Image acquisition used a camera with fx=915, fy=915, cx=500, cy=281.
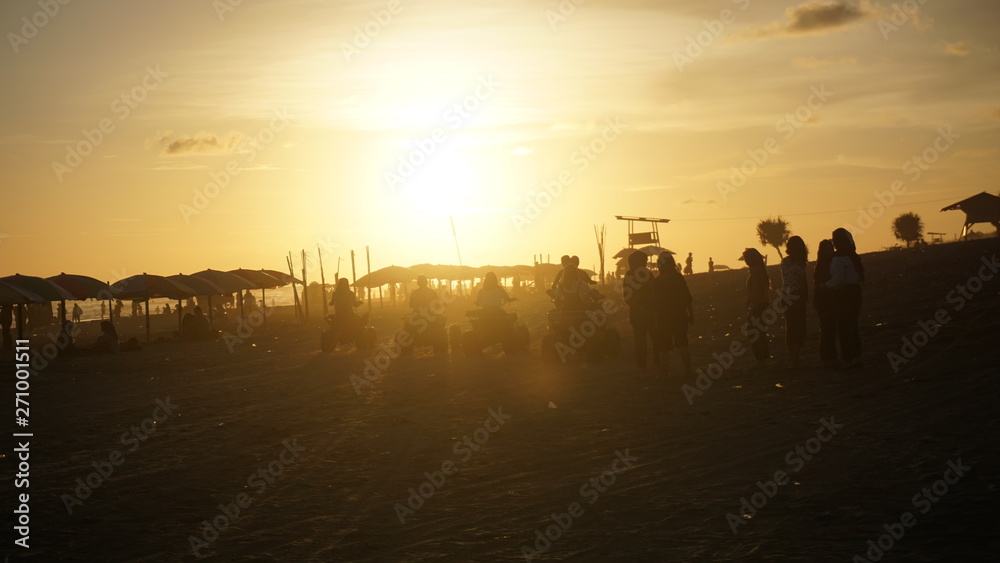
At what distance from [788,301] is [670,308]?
5.46 feet

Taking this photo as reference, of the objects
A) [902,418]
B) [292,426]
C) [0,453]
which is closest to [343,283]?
[292,426]

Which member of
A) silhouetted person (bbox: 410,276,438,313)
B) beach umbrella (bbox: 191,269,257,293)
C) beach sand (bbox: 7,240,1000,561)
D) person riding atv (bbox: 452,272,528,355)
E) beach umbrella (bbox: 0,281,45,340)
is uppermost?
beach umbrella (bbox: 191,269,257,293)

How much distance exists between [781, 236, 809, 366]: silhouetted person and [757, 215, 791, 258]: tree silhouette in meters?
58.7

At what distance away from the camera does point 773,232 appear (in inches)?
2766

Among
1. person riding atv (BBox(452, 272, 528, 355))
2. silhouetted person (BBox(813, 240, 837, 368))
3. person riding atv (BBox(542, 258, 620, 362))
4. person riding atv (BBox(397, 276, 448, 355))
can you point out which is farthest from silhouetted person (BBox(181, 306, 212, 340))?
silhouetted person (BBox(813, 240, 837, 368))

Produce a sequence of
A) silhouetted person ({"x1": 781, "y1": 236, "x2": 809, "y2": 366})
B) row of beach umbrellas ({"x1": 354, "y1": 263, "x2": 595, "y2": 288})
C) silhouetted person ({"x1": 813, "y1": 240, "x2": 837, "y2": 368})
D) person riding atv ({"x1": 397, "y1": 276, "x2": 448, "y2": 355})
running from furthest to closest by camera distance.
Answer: row of beach umbrellas ({"x1": 354, "y1": 263, "x2": 595, "y2": 288})
person riding atv ({"x1": 397, "y1": 276, "x2": 448, "y2": 355})
silhouetted person ({"x1": 781, "y1": 236, "x2": 809, "y2": 366})
silhouetted person ({"x1": 813, "y1": 240, "x2": 837, "y2": 368})

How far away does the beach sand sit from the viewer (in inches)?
218

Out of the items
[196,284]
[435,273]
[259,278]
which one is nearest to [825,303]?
[196,284]

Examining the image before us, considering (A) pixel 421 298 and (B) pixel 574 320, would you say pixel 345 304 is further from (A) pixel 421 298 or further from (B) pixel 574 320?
(B) pixel 574 320

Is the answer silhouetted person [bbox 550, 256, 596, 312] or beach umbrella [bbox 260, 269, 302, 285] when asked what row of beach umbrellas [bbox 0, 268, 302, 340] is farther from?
silhouetted person [bbox 550, 256, 596, 312]

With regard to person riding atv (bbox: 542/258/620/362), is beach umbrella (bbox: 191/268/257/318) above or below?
above

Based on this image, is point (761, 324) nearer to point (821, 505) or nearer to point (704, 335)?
point (704, 335)

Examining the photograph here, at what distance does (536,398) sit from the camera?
11953 millimetres

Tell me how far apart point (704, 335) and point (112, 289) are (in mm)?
20539
